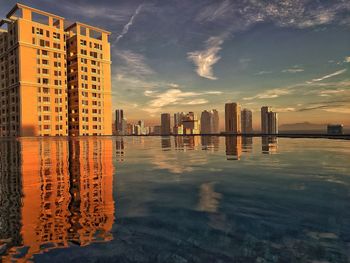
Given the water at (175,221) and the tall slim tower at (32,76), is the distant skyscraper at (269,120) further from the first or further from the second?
the water at (175,221)

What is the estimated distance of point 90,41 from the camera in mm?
89750

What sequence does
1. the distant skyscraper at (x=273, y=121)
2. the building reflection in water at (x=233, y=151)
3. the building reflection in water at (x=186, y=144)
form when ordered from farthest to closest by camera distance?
1. the distant skyscraper at (x=273, y=121)
2. the building reflection in water at (x=186, y=144)
3. the building reflection in water at (x=233, y=151)

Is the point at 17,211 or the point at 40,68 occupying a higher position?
the point at 40,68

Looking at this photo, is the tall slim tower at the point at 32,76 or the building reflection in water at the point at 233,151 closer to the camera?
the building reflection in water at the point at 233,151

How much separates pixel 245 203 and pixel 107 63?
315 ft

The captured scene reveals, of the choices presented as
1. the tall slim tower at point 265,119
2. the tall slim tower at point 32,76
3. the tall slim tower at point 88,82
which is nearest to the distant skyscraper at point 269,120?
the tall slim tower at point 265,119

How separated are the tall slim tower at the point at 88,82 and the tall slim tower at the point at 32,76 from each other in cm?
315

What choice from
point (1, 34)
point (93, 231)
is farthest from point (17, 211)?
point (1, 34)

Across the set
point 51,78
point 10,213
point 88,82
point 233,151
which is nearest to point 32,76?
point 51,78

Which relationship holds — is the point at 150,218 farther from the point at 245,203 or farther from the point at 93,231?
the point at 245,203

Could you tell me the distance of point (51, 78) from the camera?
82812 mm

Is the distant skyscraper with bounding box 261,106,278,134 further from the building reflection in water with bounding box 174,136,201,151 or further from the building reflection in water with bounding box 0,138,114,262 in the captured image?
the building reflection in water with bounding box 0,138,114,262

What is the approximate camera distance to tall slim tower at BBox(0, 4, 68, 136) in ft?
251

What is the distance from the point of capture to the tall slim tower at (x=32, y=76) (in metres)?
76.4
